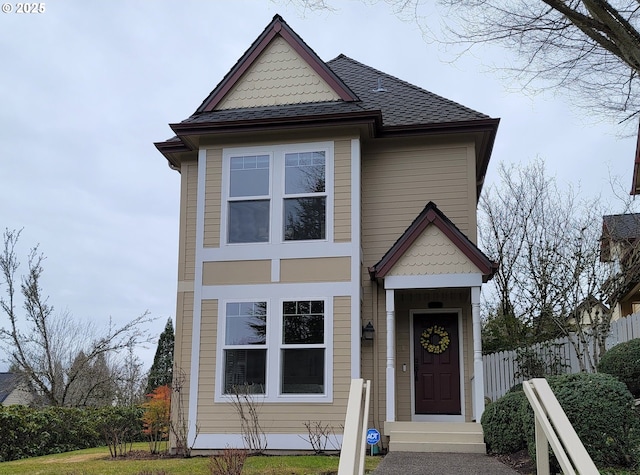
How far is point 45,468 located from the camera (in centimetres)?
946

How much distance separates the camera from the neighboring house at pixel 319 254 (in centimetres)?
1075

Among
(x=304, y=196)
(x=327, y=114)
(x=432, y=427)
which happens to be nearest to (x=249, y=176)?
(x=304, y=196)

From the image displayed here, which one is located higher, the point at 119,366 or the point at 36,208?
the point at 36,208

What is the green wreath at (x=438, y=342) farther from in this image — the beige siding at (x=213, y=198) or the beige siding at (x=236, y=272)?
the beige siding at (x=213, y=198)

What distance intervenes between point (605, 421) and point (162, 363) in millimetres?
18108

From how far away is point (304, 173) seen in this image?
11516mm

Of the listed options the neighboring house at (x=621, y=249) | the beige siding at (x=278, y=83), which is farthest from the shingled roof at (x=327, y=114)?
the neighboring house at (x=621, y=249)

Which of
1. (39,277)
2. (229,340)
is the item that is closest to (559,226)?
(229,340)

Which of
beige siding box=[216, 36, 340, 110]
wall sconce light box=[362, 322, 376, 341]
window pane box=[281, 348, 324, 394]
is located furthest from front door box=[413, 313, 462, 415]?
beige siding box=[216, 36, 340, 110]

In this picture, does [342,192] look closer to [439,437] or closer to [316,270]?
[316,270]

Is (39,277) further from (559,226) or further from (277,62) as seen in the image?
(559,226)

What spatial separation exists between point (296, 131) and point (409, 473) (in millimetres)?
6304

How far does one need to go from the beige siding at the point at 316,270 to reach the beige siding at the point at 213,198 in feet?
4.52

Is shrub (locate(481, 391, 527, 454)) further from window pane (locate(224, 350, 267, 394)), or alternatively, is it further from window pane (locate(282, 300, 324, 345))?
window pane (locate(224, 350, 267, 394))
